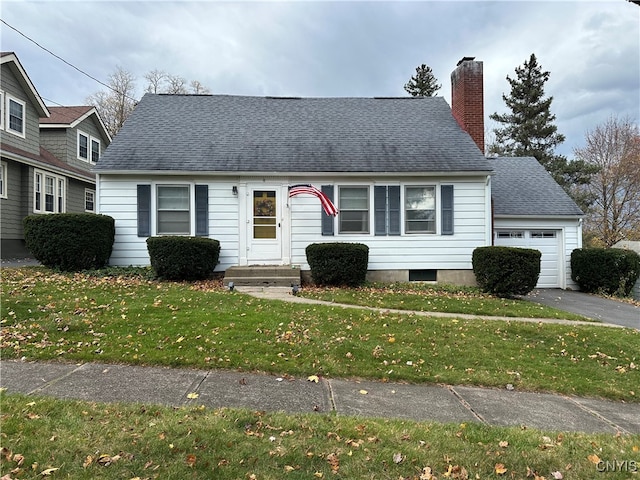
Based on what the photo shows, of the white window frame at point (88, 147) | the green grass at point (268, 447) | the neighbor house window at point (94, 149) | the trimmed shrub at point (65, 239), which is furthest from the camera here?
the neighbor house window at point (94, 149)

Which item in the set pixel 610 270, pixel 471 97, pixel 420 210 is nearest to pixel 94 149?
pixel 420 210

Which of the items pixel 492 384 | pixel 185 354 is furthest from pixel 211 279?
pixel 492 384

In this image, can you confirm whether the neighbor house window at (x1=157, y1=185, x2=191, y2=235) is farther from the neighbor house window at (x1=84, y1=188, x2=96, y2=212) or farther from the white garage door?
the neighbor house window at (x1=84, y1=188, x2=96, y2=212)

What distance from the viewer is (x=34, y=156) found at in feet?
55.0

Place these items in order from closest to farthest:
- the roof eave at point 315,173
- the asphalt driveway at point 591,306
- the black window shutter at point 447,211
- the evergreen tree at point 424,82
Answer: the asphalt driveway at point 591,306, the roof eave at point 315,173, the black window shutter at point 447,211, the evergreen tree at point 424,82

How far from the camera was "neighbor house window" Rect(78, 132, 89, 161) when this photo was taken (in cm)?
2094

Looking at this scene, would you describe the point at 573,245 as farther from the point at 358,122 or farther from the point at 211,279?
the point at 211,279

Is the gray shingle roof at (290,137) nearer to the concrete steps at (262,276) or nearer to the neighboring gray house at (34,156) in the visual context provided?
the concrete steps at (262,276)

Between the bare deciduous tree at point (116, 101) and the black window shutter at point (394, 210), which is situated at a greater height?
the bare deciduous tree at point (116, 101)

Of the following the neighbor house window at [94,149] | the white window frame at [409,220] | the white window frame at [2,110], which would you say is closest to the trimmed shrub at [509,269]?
the white window frame at [409,220]

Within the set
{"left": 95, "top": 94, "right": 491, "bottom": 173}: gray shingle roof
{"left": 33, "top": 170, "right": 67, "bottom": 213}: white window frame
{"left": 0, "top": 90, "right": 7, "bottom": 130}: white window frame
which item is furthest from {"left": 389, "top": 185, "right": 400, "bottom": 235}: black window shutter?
{"left": 0, "top": 90, "right": 7, "bottom": 130}: white window frame

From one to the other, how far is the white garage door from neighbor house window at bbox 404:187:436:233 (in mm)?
3510

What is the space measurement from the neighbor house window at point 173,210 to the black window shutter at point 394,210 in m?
6.01

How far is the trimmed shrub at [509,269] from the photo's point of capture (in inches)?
390
